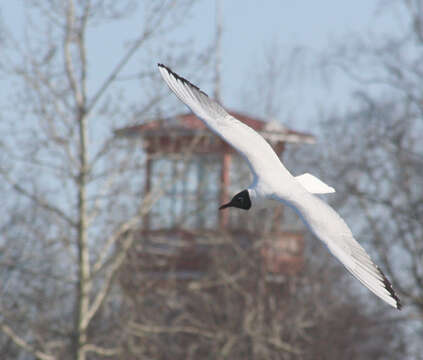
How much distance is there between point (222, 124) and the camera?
6.83 metres

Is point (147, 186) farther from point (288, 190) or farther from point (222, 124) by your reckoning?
point (288, 190)

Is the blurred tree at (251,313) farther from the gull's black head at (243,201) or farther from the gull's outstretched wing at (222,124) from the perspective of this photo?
the gull's black head at (243,201)

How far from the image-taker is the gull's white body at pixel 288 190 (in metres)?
5.02

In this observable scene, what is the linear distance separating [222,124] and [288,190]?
4.54ft

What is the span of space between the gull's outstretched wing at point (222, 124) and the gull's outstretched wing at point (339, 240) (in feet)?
2.45

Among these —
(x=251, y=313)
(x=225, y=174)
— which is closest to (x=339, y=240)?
(x=251, y=313)

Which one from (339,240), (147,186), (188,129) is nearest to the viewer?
(339,240)

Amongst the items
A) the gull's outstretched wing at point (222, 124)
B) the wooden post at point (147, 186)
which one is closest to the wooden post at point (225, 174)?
the wooden post at point (147, 186)

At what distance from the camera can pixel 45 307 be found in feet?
49.4

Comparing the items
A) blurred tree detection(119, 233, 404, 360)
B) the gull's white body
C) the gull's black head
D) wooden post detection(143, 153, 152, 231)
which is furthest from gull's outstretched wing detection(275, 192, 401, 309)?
wooden post detection(143, 153, 152, 231)

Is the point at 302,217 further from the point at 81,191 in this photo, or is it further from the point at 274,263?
the point at 274,263

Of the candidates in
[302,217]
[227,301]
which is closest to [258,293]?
[227,301]

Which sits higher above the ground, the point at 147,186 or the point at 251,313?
the point at 147,186

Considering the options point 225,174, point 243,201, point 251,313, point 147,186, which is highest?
point 225,174
